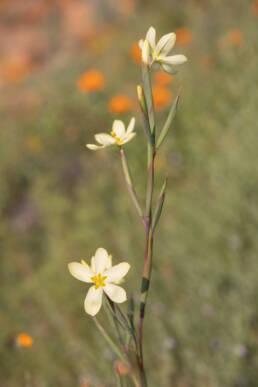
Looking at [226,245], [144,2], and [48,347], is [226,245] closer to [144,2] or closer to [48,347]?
[48,347]

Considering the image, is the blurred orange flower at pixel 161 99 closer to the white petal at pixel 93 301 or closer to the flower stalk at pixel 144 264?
the flower stalk at pixel 144 264

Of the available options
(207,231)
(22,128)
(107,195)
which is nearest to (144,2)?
(22,128)

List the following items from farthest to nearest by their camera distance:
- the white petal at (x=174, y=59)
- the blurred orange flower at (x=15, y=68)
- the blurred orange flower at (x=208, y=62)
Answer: the blurred orange flower at (x=15, y=68) < the blurred orange flower at (x=208, y=62) < the white petal at (x=174, y=59)

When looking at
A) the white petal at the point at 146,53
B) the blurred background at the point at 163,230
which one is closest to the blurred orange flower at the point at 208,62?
the blurred background at the point at 163,230

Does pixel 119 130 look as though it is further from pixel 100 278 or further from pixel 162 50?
pixel 100 278

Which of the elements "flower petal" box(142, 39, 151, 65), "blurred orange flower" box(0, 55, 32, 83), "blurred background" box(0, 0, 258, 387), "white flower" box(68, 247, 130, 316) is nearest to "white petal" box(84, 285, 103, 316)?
"white flower" box(68, 247, 130, 316)

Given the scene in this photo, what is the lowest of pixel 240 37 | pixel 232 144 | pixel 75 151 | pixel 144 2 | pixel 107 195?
pixel 232 144

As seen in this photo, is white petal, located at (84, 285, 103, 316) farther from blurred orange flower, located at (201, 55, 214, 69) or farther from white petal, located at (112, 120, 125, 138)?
blurred orange flower, located at (201, 55, 214, 69)
